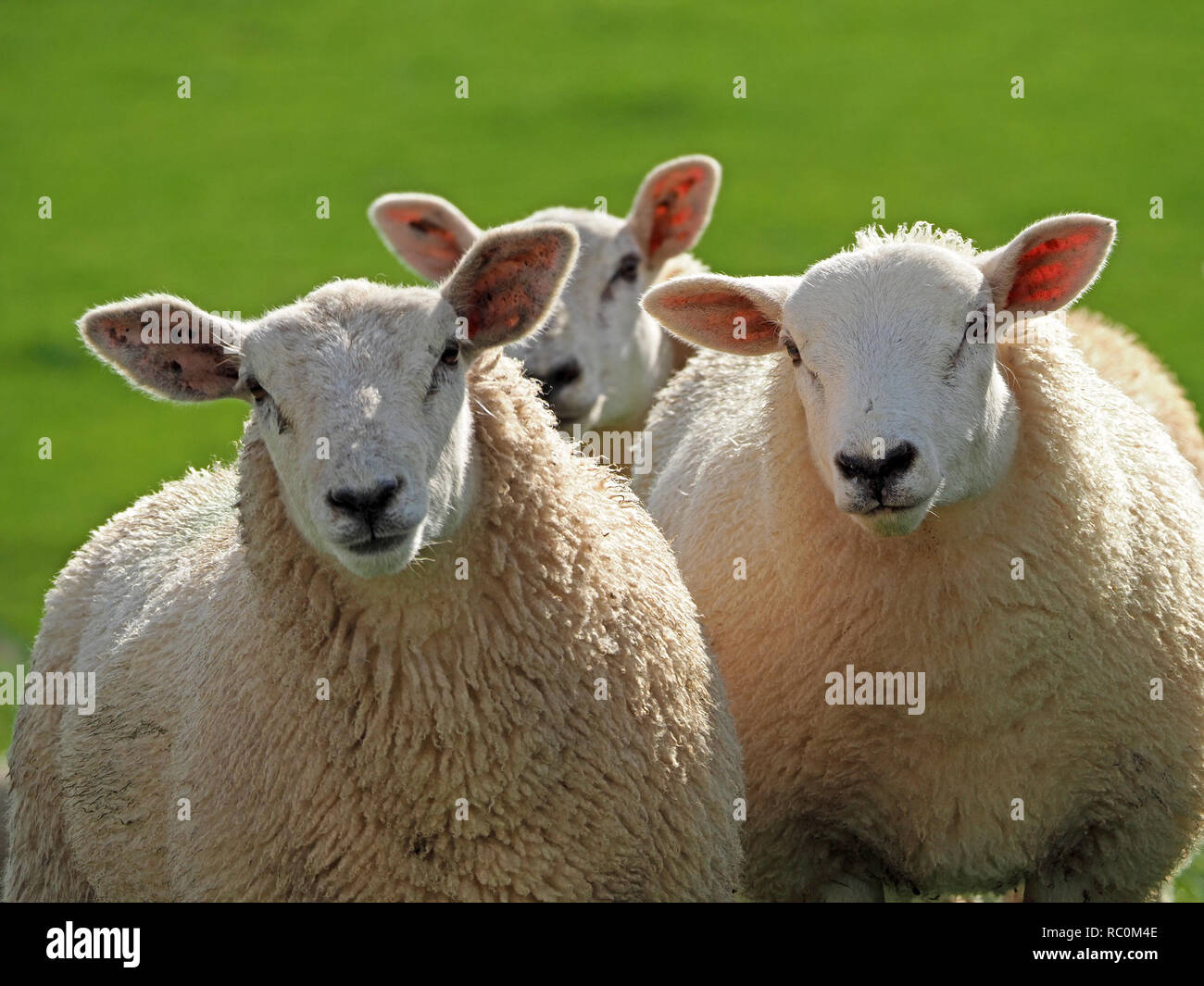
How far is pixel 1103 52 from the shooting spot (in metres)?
23.3

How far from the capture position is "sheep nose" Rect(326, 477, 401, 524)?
3449 mm

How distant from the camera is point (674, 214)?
24.3 ft

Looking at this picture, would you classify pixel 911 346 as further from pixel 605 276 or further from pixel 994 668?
pixel 605 276

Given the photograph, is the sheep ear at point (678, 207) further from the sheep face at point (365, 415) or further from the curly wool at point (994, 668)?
the sheep face at point (365, 415)

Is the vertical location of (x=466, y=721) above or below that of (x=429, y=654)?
below

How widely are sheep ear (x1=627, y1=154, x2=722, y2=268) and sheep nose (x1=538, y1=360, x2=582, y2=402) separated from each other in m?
1.01

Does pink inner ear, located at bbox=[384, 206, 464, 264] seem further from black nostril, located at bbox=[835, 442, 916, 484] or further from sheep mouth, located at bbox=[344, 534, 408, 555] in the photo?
sheep mouth, located at bbox=[344, 534, 408, 555]

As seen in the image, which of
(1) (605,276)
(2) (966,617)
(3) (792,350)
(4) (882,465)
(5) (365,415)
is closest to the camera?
(5) (365,415)

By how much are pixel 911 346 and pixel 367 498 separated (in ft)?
4.66

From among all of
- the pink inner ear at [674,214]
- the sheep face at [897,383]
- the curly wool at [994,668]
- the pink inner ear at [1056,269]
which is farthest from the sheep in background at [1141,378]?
the pink inner ear at [674,214]

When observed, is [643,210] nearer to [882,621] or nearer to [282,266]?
[882,621]

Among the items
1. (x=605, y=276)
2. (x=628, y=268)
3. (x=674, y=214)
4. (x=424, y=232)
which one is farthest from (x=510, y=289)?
(x=674, y=214)

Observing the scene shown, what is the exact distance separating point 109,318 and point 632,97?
20.3 m
